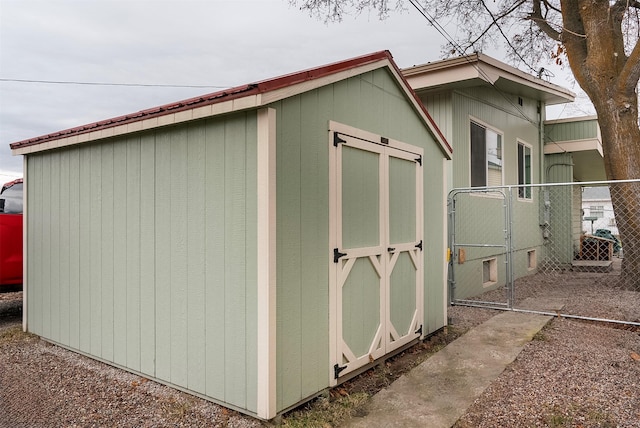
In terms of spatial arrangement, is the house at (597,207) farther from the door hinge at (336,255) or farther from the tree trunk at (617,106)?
the door hinge at (336,255)

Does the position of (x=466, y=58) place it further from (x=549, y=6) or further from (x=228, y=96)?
(x=228, y=96)

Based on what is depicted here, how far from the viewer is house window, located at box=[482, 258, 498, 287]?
8.32 m

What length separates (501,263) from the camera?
8617 mm

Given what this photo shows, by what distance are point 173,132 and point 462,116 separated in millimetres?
5555

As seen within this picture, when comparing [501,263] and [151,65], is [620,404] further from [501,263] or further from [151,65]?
[151,65]

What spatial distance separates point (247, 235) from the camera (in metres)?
2.96

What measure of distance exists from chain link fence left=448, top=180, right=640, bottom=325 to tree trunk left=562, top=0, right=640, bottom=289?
2 centimetres

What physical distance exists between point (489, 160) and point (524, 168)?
7.69 feet

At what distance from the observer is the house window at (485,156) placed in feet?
25.6

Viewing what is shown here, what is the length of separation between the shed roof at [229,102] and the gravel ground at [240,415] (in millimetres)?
2212

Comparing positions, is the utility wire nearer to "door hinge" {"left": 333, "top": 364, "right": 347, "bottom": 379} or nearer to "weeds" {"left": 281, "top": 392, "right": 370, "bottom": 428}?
"door hinge" {"left": 333, "top": 364, "right": 347, "bottom": 379}

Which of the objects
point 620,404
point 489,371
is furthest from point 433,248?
point 620,404

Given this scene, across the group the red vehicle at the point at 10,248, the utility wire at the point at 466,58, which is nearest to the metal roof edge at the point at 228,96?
the red vehicle at the point at 10,248

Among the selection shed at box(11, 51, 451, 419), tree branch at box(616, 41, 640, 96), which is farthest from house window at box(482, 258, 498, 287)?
shed at box(11, 51, 451, 419)
